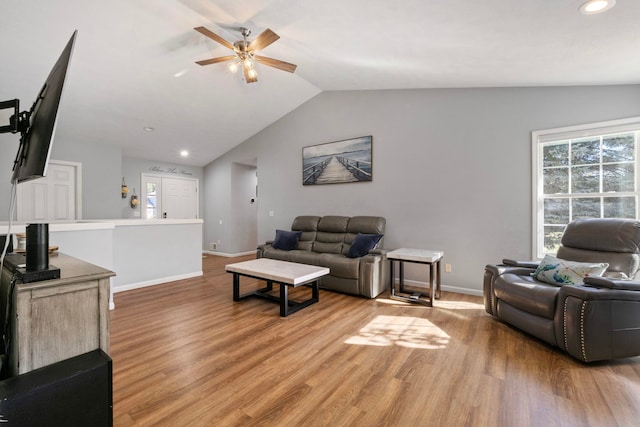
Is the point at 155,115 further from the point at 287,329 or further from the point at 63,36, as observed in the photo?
the point at 287,329

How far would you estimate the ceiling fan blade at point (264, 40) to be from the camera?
2525 millimetres

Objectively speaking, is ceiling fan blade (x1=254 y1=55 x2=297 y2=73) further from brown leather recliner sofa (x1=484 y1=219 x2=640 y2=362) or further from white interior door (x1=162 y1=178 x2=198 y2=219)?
white interior door (x1=162 y1=178 x2=198 y2=219)

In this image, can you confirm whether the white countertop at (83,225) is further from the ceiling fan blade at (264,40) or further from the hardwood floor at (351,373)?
the ceiling fan blade at (264,40)

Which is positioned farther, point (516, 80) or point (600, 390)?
point (516, 80)

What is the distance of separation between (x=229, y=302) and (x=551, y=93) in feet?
15.0

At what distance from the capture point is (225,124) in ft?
18.2

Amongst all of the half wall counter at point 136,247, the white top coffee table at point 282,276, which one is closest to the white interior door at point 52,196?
the half wall counter at point 136,247

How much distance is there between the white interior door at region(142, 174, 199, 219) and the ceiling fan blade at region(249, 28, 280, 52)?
5039mm

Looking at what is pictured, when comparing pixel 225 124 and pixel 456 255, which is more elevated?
pixel 225 124

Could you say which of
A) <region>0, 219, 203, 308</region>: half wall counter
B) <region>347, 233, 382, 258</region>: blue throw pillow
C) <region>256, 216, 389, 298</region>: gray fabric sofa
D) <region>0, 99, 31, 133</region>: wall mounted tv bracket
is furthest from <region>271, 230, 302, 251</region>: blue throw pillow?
<region>0, 99, 31, 133</region>: wall mounted tv bracket

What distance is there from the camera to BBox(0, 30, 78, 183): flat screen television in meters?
0.90

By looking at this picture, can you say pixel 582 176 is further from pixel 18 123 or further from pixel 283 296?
pixel 18 123

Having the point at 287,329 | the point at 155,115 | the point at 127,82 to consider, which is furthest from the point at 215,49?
the point at 287,329

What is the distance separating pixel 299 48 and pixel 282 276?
2.61 metres
